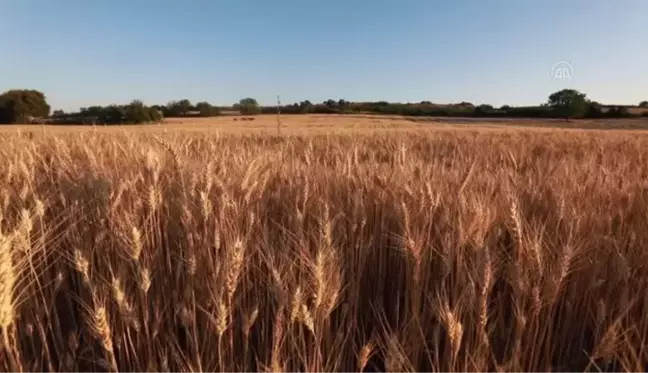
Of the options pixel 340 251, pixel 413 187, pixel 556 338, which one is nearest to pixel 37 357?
pixel 340 251

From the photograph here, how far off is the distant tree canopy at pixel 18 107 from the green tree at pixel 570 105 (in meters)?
51.9

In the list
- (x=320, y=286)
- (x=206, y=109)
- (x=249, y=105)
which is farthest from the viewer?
(x=206, y=109)

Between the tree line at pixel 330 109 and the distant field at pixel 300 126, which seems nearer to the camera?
the distant field at pixel 300 126

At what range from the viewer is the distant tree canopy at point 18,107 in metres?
36.5

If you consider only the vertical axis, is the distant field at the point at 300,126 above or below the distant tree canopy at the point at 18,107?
below

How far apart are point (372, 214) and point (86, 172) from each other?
1135 mm

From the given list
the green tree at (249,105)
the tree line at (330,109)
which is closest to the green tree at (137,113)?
the tree line at (330,109)

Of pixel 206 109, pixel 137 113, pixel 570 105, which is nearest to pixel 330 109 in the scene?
pixel 206 109

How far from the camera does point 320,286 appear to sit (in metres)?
0.78

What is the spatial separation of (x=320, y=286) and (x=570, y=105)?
178 feet

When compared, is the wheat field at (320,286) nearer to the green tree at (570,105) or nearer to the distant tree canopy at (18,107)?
the distant tree canopy at (18,107)

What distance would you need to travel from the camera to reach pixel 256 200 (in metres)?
1.39

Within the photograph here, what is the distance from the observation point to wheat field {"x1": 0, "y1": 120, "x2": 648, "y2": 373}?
2.70ft

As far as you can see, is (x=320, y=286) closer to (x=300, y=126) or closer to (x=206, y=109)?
(x=300, y=126)
